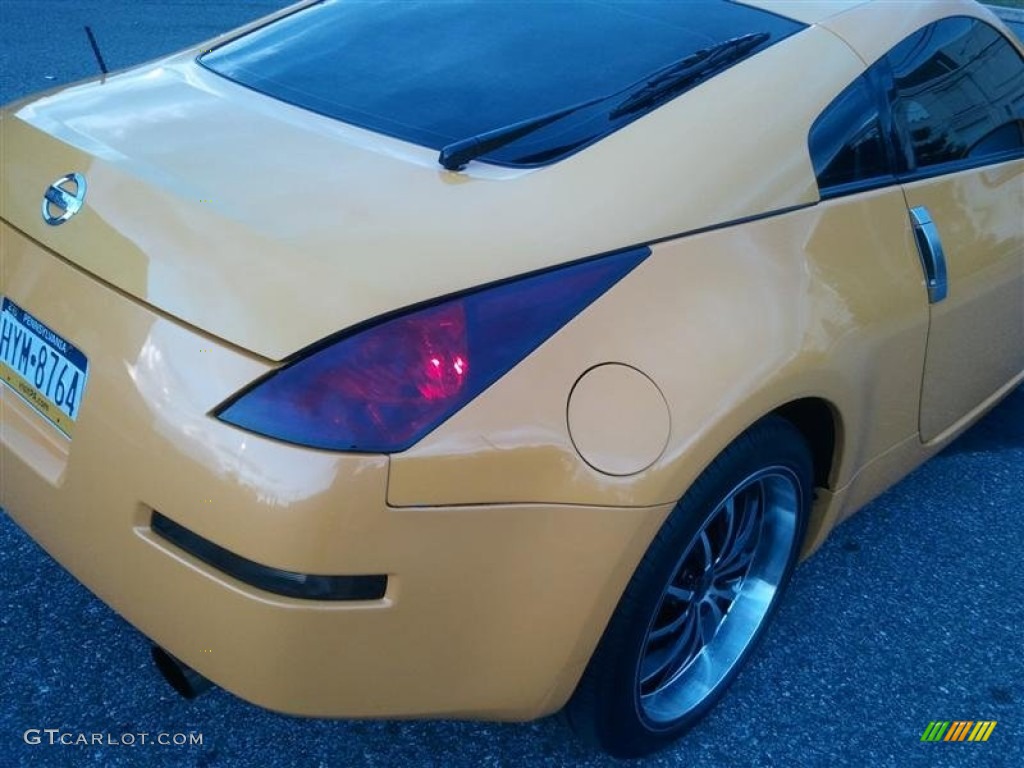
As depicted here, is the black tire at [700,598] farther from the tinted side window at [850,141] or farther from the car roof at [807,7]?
the car roof at [807,7]

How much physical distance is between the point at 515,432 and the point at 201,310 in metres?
0.52

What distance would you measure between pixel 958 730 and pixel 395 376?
1.69m

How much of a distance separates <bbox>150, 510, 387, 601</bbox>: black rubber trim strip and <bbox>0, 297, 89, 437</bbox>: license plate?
34cm

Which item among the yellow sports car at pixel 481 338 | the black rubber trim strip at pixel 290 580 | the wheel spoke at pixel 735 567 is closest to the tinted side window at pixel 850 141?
the yellow sports car at pixel 481 338

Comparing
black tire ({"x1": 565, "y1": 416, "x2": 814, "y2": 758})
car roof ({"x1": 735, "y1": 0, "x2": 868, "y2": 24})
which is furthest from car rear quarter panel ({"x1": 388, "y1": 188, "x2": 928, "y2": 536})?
car roof ({"x1": 735, "y1": 0, "x2": 868, "y2": 24})

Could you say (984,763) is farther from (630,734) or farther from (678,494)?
(678,494)

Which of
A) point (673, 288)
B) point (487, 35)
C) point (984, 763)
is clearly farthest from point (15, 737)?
point (984, 763)

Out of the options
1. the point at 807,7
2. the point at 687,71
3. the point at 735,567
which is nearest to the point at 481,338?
the point at 687,71

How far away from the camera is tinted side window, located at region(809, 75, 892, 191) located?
2.10 metres

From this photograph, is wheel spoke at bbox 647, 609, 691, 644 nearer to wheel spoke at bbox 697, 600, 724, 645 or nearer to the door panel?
wheel spoke at bbox 697, 600, 724, 645

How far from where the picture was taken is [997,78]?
A: 110 inches

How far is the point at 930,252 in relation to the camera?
2295mm

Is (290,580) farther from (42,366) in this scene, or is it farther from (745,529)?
(745,529)

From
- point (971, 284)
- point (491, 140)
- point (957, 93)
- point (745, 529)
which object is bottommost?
point (745, 529)
